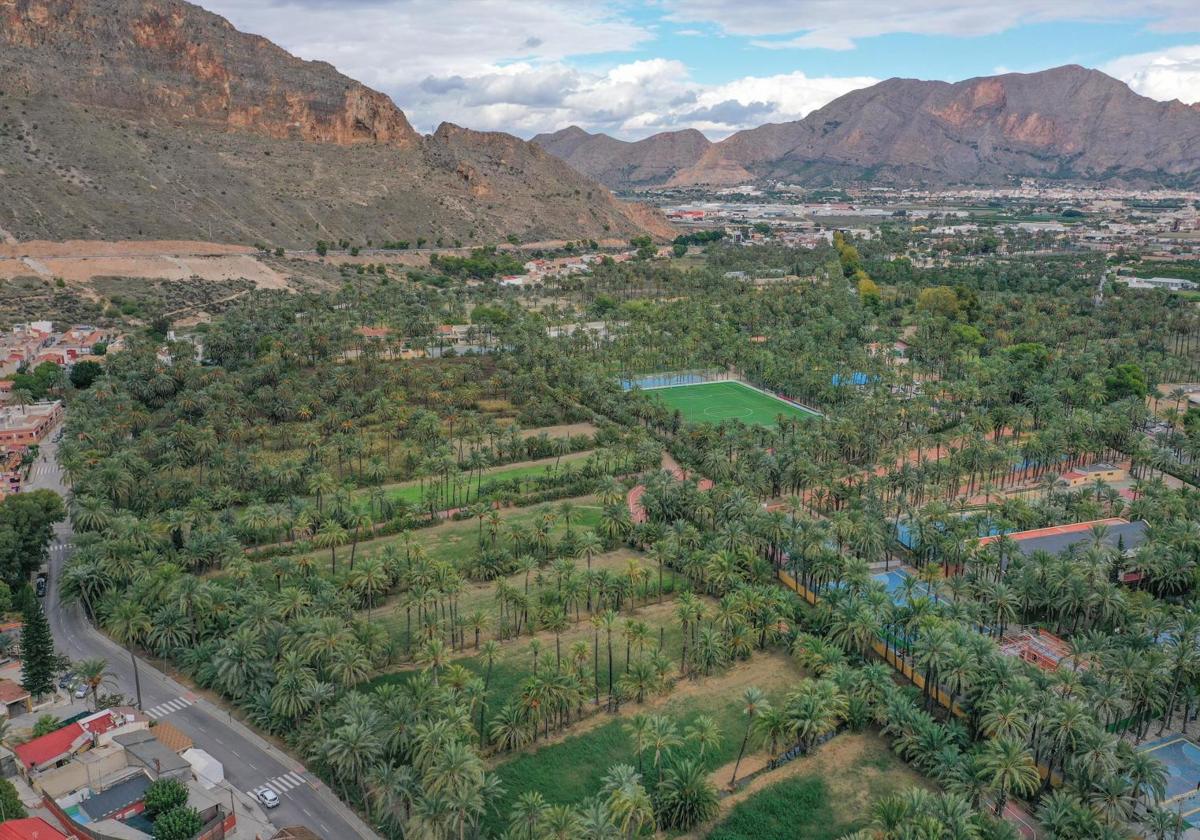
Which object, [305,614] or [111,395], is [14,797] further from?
[111,395]

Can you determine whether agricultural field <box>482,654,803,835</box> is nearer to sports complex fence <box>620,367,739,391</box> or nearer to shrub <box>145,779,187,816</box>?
shrub <box>145,779,187,816</box>

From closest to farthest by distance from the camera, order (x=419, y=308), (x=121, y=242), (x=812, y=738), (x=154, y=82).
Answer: (x=812, y=738)
(x=419, y=308)
(x=121, y=242)
(x=154, y=82)

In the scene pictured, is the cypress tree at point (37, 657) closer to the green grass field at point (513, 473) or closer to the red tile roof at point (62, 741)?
the red tile roof at point (62, 741)

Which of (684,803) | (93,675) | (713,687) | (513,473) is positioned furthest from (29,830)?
(513,473)

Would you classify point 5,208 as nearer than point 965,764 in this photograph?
No

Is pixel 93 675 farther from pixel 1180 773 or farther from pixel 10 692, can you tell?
pixel 1180 773

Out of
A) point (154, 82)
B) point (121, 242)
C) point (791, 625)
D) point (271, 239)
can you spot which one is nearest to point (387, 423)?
point (791, 625)
